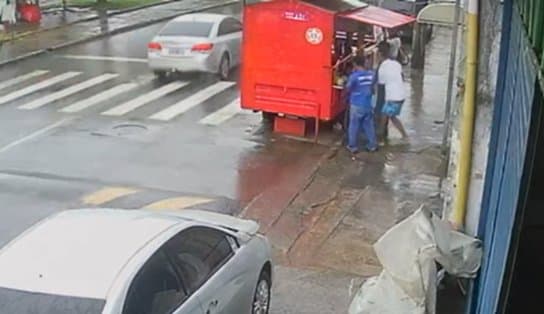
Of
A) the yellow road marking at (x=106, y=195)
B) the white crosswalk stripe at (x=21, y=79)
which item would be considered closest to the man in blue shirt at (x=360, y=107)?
the yellow road marking at (x=106, y=195)

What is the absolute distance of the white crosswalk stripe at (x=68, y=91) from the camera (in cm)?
2014

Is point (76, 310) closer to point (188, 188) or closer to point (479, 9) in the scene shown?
point (479, 9)

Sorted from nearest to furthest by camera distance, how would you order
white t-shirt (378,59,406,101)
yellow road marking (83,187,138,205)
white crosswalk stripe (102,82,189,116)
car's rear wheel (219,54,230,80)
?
yellow road marking (83,187,138,205)
white t-shirt (378,59,406,101)
white crosswalk stripe (102,82,189,116)
car's rear wheel (219,54,230,80)

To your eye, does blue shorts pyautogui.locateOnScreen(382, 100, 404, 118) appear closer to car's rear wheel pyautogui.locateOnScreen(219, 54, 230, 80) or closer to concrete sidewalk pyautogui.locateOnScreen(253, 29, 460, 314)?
concrete sidewalk pyautogui.locateOnScreen(253, 29, 460, 314)

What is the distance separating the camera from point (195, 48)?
23.2 meters

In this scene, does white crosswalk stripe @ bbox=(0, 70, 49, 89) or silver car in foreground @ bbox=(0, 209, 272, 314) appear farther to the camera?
white crosswalk stripe @ bbox=(0, 70, 49, 89)

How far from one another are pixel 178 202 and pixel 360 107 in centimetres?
426

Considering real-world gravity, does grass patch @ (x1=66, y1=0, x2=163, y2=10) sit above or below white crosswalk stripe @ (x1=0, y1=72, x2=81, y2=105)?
above

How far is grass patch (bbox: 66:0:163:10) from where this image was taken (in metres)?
34.9

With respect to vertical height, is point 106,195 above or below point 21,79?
below

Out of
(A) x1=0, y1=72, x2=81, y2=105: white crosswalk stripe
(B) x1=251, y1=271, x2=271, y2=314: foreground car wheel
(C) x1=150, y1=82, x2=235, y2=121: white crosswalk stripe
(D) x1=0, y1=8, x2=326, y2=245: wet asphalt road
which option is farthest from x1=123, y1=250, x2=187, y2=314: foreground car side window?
(A) x1=0, y1=72, x2=81, y2=105: white crosswalk stripe

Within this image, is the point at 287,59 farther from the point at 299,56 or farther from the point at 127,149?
the point at 127,149

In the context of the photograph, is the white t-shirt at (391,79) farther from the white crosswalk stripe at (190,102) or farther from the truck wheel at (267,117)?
the white crosswalk stripe at (190,102)

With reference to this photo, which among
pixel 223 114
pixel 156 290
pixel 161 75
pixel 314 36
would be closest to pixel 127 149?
pixel 223 114
